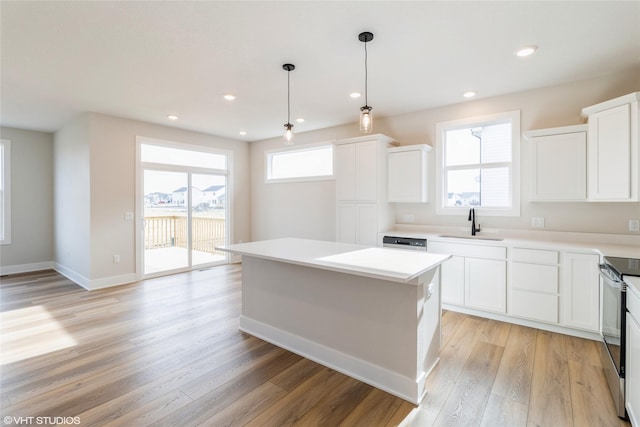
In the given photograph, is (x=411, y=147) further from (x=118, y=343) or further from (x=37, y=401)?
(x=37, y=401)

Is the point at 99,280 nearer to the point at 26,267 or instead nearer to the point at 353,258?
the point at 26,267

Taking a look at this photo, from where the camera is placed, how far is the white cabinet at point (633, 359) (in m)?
1.60

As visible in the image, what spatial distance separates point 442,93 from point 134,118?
4692mm

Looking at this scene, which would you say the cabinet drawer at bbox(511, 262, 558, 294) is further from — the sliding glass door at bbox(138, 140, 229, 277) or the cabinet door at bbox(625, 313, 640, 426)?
the sliding glass door at bbox(138, 140, 229, 277)

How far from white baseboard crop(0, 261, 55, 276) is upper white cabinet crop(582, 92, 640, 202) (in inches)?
343

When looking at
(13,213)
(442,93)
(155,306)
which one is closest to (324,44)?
(442,93)

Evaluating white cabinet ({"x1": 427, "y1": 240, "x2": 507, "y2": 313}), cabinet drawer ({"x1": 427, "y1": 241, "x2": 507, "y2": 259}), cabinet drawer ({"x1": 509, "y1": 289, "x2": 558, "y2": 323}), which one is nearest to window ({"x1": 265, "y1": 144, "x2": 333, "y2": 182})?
cabinet drawer ({"x1": 427, "y1": 241, "x2": 507, "y2": 259})

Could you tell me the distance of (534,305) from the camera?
10.4ft

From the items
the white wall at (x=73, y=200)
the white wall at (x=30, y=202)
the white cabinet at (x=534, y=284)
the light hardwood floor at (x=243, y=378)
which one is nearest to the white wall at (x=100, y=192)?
the white wall at (x=73, y=200)

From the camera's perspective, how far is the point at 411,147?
4.19 m

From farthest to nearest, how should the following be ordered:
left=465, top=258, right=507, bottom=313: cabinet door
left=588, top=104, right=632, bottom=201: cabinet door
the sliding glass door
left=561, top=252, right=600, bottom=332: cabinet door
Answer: the sliding glass door
left=465, top=258, right=507, bottom=313: cabinet door
left=561, top=252, right=600, bottom=332: cabinet door
left=588, top=104, right=632, bottom=201: cabinet door

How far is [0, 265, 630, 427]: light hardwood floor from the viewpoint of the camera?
74.6 inches

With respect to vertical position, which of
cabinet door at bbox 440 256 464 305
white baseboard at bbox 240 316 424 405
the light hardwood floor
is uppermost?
cabinet door at bbox 440 256 464 305

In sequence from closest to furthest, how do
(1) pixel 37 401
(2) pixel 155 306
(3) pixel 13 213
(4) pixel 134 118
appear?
(1) pixel 37 401, (2) pixel 155 306, (4) pixel 134 118, (3) pixel 13 213
